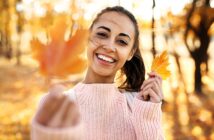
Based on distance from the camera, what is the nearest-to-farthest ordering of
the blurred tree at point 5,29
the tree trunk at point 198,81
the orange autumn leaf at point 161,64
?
the orange autumn leaf at point 161,64 → the tree trunk at point 198,81 → the blurred tree at point 5,29

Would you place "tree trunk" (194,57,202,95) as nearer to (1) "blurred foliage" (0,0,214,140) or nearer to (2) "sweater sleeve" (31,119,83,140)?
(1) "blurred foliage" (0,0,214,140)

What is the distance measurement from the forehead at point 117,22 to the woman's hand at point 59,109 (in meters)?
0.46

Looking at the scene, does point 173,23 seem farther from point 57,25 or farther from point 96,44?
point 57,25

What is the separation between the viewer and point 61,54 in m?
0.44

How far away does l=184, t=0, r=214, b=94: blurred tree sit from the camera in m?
5.09

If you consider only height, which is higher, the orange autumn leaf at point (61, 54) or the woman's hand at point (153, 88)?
the orange autumn leaf at point (61, 54)

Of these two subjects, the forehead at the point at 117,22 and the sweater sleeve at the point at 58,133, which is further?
the forehead at the point at 117,22

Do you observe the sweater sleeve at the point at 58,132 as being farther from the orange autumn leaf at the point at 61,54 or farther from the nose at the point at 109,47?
the nose at the point at 109,47

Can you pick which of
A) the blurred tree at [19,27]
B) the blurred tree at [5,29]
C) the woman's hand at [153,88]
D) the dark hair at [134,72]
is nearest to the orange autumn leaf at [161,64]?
the woman's hand at [153,88]

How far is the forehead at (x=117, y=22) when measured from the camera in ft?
2.94

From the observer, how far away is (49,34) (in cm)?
45

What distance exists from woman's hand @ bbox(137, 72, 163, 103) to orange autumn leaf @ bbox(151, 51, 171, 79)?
0.01 metres

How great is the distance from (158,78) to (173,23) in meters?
4.20

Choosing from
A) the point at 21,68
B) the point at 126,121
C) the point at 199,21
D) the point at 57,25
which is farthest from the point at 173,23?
the point at 57,25
